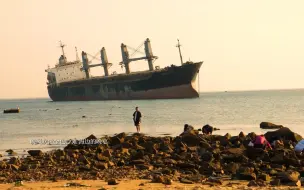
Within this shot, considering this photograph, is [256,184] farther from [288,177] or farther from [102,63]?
[102,63]

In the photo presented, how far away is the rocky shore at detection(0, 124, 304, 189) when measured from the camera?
13070mm

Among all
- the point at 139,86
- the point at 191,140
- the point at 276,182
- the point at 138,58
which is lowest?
the point at 276,182

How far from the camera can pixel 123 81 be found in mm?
118250

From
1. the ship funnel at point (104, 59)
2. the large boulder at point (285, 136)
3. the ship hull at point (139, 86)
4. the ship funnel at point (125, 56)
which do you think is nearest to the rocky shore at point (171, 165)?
the large boulder at point (285, 136)

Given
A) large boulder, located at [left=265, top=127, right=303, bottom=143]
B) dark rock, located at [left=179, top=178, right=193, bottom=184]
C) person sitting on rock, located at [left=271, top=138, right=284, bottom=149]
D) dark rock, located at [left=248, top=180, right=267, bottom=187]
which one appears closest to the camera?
dark rock, located at [left=248, top=180, right=267, bottom=187]

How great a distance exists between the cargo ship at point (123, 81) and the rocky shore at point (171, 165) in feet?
283

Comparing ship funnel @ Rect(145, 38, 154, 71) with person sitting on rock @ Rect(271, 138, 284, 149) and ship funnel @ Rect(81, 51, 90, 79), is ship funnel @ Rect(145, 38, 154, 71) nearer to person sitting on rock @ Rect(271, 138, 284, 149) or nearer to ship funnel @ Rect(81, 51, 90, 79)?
ship funnel @ Rect(81, 51, 90, 79)

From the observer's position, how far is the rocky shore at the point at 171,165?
13.1m

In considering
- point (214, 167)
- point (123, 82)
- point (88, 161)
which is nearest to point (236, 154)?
point (214, 167)

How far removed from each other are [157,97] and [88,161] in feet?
317

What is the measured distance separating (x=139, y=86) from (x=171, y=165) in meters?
→ 99.0

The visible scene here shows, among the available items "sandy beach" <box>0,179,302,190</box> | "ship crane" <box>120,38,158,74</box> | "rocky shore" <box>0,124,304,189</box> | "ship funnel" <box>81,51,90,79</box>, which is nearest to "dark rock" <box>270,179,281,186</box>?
"rocky shore" <box>0,124,304,189</box>

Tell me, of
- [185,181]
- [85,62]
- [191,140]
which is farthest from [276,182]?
[85,62]

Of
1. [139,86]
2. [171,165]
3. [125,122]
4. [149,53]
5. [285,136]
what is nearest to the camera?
[171,165]
